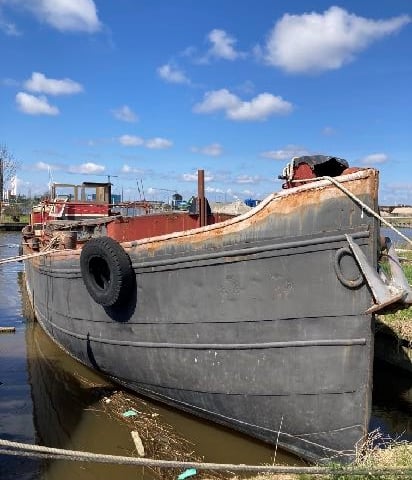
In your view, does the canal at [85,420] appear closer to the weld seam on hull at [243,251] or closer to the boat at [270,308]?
the boat at [270,308]

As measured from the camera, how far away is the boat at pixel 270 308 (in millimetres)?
4789

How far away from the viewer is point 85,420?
677 cm

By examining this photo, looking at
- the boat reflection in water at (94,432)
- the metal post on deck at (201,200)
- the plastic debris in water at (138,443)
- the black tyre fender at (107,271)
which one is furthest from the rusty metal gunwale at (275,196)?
the boat reflection in water at (94,432)

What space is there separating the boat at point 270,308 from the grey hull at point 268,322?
0.01 m

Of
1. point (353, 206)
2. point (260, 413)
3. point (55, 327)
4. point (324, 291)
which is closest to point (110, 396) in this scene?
point (55, 327)

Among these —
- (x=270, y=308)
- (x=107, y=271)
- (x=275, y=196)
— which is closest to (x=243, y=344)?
(x=270, y=308)

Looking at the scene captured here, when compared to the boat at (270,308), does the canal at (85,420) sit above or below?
below

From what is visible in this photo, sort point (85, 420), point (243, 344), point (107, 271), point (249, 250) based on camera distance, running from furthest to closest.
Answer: point (107, 271), point (85, 420), point (243, 344), point (249, 250)

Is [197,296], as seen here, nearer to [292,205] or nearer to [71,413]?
[292,205]

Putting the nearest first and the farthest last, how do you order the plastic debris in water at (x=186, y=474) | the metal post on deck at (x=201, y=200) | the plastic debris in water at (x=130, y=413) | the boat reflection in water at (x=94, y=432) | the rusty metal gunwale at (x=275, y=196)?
the rusty metal gunwale at (x=275, y=196)
the plastic debris in water at (x=186, y=474)
the boat reflection in water at (x=94, y=432)
the plastic debris in water at (x=130, y=413)
the metal post on deck at (x=201, y=200)

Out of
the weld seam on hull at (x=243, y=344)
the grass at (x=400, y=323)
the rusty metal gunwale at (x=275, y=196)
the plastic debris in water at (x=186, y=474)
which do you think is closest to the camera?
the rusty metal gunwale at (x=275, y=196)

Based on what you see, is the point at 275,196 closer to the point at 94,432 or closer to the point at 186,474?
the point at 186,474

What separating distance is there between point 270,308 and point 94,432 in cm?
300

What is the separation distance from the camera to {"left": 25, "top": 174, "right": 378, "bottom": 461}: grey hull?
484 cm
